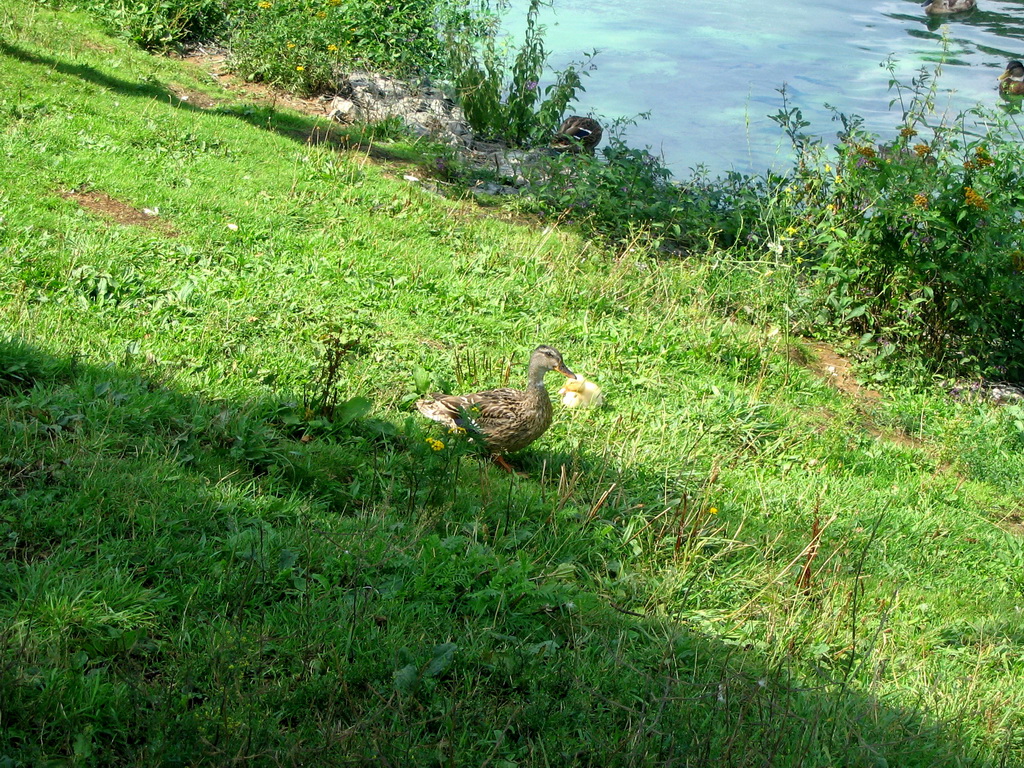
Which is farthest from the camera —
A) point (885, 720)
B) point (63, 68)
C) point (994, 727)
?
point (63, 68)

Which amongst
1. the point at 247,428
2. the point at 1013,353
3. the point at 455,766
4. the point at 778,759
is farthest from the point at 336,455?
the point at 1013,353

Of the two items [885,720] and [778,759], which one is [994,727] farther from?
[778,759]

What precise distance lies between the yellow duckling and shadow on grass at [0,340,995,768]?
1.88 meters

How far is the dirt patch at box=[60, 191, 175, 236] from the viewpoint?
8312 mm


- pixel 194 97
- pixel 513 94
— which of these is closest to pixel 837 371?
pixel 513 94

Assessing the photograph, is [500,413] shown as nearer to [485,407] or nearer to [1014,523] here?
[485,407]

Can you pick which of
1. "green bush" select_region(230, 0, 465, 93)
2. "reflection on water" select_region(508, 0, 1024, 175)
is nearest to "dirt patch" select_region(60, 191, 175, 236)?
"green bush" select_region(230, 0, 465, 93)

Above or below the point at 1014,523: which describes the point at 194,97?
above

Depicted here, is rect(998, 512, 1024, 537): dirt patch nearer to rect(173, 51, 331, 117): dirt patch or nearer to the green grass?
the green grass

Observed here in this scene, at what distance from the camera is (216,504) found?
4.54 metres

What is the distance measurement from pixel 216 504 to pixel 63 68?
9033 mm

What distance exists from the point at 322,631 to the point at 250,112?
32.3 ft

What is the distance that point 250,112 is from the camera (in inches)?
482

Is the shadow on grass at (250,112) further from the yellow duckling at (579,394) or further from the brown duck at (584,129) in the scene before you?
the yellow duckling at (579,394)
